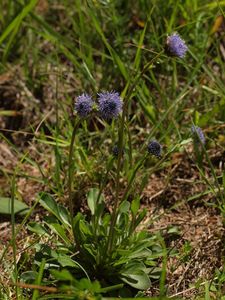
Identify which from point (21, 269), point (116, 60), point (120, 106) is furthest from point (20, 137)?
point (120, 106)

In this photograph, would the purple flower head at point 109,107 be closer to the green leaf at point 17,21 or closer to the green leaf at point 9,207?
the green leaf at point 9,207

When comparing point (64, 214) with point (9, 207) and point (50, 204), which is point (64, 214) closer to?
point (50, 204)

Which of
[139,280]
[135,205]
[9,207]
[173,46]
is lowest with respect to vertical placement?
[139,280]

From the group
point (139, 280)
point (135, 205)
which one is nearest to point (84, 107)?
point (135, 205)

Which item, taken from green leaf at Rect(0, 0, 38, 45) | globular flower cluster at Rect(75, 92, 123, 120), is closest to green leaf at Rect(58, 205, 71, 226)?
globular flower cluster at Rect(75, 92, 123, 120)

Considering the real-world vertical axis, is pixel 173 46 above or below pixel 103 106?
above

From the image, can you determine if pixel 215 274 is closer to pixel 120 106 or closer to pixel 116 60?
pixel 120 106

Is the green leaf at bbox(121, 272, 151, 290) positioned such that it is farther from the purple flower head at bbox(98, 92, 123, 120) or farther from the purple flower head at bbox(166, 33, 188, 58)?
the purple flower head at bbox(166, 33, 188, 58)

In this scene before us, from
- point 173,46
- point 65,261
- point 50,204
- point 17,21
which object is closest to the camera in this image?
point 173,46
